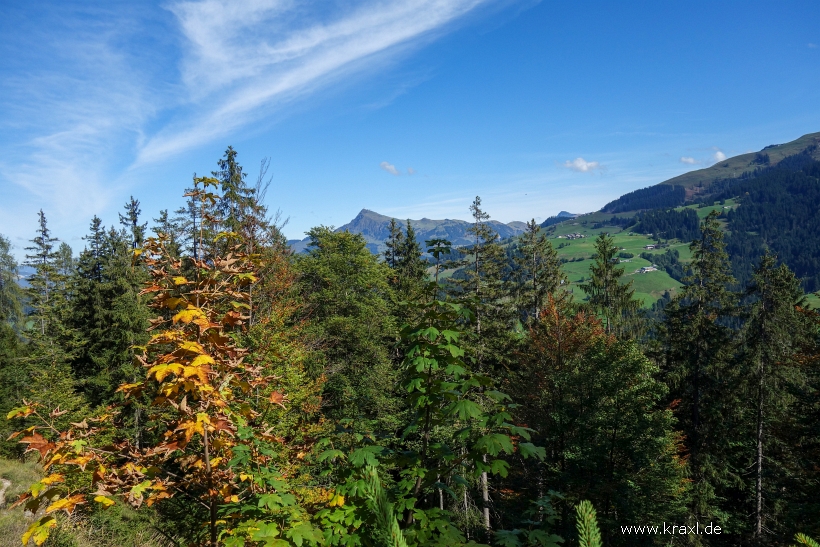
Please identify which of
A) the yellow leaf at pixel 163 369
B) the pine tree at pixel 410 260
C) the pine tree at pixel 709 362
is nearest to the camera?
the yellow leaf at pixel 163 369

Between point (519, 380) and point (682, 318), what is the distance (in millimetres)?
11820

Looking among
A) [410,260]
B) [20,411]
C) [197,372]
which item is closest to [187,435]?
[197,372]

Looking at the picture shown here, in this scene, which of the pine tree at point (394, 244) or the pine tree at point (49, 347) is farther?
the pine tree at point (394, 244)

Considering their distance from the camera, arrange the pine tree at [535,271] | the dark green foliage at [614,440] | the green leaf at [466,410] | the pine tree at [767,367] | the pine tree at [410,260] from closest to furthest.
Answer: the green leaf at [466,410]
the dark green foliage at [614,440]
the pine tree at [767,367]
the pine tree at [535,271]
the pine tree at [410,260]

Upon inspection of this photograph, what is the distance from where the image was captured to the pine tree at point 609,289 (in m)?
34.8

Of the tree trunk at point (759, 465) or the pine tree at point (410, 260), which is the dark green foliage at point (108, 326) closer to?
the pine tree at point (410, 260)

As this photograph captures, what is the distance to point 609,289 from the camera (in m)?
35.1

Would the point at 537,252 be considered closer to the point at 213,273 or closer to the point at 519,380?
the point at 519,380

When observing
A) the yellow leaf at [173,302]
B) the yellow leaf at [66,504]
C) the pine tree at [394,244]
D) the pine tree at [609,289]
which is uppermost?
the pine tree at [394,244]

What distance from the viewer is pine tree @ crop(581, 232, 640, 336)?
34781 mm

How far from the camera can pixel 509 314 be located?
32812mm

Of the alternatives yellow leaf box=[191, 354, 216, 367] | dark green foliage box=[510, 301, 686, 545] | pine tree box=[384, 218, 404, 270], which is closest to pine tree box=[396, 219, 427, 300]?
pine tree box=[384, 218, 404, 270]

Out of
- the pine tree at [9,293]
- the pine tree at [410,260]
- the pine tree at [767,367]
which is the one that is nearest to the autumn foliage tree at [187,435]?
the pine tree at [767,367]

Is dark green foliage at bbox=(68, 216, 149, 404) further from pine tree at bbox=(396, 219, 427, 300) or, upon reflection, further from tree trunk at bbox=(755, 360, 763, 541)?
tree trunk at bbox=(755, 360, 763, 541)
